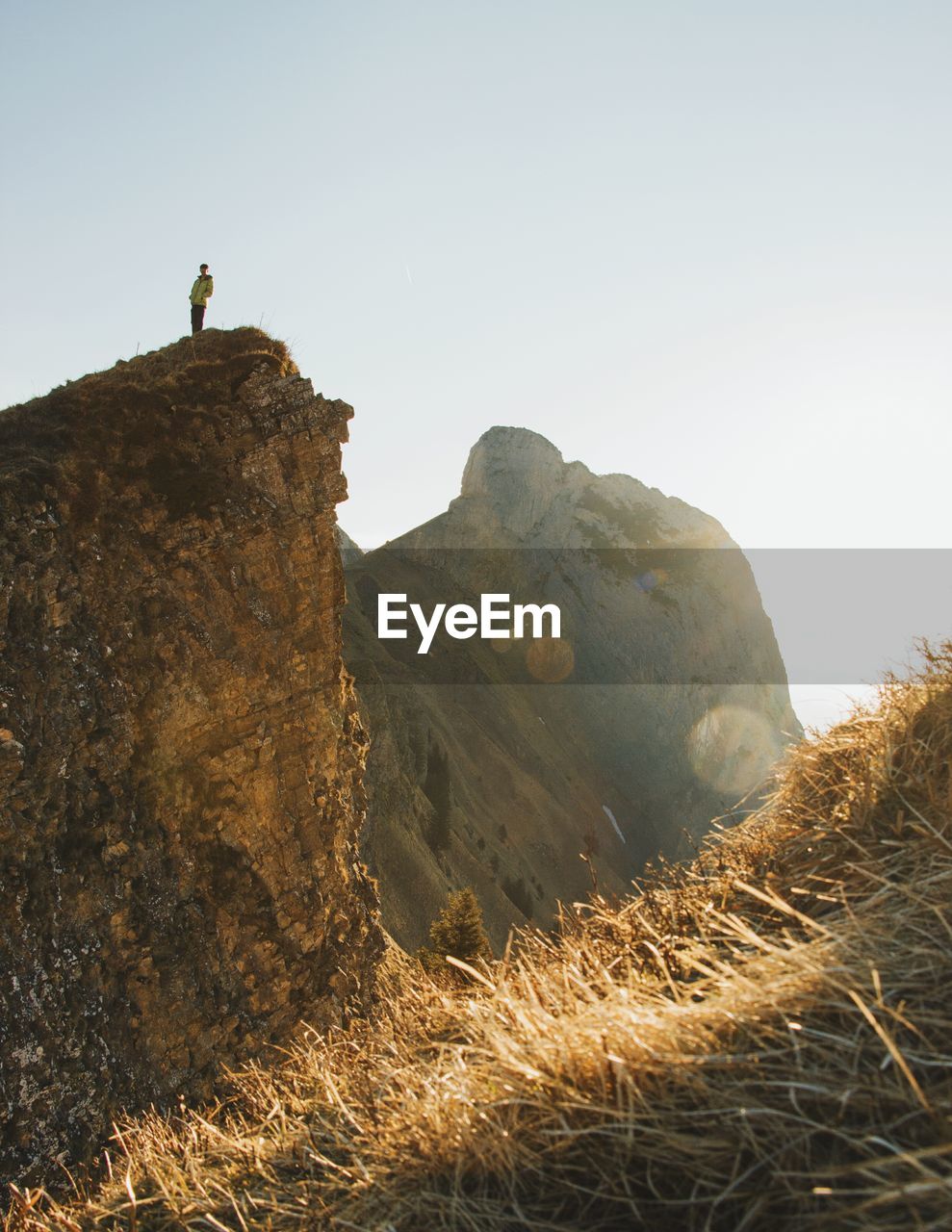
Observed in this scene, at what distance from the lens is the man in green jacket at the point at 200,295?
17.6 m

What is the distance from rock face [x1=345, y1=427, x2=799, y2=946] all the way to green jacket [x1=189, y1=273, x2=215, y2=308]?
32282mm

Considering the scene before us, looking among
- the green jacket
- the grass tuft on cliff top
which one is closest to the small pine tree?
the grass tuft on cliff top

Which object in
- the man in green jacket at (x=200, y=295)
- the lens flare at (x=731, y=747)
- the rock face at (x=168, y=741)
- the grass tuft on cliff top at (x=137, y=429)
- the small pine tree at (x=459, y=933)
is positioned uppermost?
the man in green jacket at (x=200, y=295)

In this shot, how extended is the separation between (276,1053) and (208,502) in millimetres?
10389

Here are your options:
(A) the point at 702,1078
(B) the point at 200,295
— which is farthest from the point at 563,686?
(A) the point at 702,1078

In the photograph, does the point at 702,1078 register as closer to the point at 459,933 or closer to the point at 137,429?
the point at 137,429

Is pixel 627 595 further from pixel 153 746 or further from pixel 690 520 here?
pixel 153 746

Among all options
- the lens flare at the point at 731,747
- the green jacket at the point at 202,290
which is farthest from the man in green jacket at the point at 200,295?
the lens flare at the point at 731,747

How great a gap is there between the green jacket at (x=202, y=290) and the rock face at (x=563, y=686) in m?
32.3

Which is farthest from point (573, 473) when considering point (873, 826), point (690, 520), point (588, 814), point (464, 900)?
point (873, 826)

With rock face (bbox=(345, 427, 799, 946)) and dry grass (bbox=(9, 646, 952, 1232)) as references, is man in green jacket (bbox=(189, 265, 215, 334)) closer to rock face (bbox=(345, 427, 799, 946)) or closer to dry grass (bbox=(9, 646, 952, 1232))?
dry grass (bbox=(9, 646, 952, 1232))

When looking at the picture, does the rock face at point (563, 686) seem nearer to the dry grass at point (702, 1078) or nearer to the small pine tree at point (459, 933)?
the small pine tree at point (459, 933)

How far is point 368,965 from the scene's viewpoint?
1784 centimetres

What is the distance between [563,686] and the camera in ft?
304
